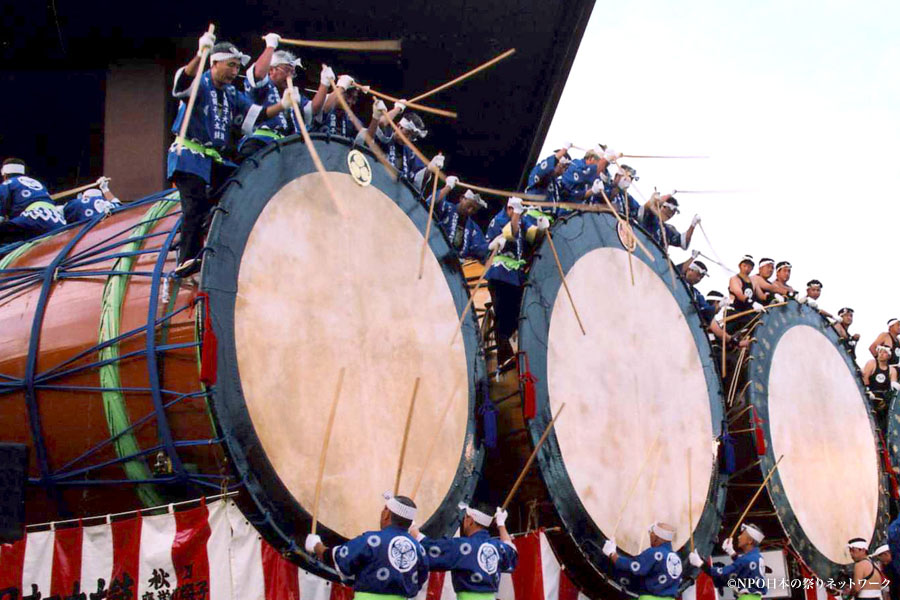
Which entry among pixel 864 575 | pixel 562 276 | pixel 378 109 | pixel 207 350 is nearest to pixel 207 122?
pixel 378 109

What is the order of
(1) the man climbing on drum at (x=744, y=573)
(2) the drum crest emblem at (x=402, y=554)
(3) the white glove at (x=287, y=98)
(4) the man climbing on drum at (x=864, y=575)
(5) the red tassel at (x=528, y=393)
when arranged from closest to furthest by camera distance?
(2) the drum crest emblem at (x=402, y=554), (3) the white glove at (x=287, y=98), (5) the red tassel at (x=528, y=393), (1) the man climbing on drum at (x=744, y=573), (4) the man climbing on drum at (x=864, y=575)

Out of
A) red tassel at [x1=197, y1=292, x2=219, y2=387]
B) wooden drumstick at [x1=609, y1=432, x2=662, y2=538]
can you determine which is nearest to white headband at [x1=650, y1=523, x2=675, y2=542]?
wooden drumstick at [x1=609, y1=432, x2=662, y2=538]

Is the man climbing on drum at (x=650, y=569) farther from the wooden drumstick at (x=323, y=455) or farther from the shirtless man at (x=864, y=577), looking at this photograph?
the wooden drumstick at (x=323, y=455)

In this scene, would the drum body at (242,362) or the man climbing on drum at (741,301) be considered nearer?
the drum body at (242,362)

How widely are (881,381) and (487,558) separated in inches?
303

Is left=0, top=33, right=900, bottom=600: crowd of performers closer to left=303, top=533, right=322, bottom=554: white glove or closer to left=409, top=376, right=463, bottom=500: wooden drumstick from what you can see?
left=303, top=533, right=322, bottom=554: white glove

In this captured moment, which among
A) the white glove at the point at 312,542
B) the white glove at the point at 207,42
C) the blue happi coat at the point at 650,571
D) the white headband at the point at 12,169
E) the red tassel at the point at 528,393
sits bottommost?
the blue happi coat at the point at 650,571

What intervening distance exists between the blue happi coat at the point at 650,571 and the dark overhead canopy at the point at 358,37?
4.79 metres

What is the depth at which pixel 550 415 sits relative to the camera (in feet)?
21.9

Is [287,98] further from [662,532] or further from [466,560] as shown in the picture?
[662,532]

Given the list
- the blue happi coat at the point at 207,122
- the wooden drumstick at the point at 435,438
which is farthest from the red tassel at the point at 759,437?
the blue happi coat at the point at 207,122

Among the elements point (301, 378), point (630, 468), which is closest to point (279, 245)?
point (301, 378)

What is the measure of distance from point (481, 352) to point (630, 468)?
1.60 m

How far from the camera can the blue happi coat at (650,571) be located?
6.66 metres
